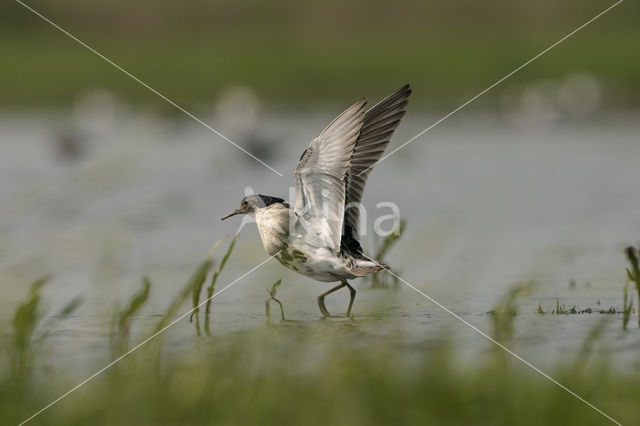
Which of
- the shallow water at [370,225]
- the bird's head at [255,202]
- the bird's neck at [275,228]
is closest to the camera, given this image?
the shallow water at [370,225]

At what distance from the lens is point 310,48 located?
3322 cm

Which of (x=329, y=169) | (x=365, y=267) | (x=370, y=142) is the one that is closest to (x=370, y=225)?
(x=370, y=142)

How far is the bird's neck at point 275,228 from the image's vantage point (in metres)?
7.61

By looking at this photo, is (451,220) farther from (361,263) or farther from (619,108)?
(619,108)

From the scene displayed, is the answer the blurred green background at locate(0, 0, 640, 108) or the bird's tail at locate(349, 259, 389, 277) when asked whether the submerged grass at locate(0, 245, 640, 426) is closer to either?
the bird's tail at locate(349, 259, 389, 277)

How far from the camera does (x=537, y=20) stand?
124ft

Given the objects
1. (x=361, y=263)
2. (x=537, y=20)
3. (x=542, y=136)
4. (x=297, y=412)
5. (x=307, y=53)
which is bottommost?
(x=297, y=412)

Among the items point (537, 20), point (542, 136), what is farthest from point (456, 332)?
point (537, 20)

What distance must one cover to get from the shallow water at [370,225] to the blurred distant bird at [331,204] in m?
0.42

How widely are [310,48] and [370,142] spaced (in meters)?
25.7

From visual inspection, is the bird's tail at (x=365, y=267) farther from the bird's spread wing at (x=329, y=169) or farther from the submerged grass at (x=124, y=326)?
the submerged grass at (x=124, y=326)

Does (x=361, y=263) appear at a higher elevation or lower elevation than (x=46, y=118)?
lower

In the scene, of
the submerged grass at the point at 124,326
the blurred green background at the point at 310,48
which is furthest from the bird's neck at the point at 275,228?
the blurred green background at the point at 310,48

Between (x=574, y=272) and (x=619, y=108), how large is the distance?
61.4 ft
